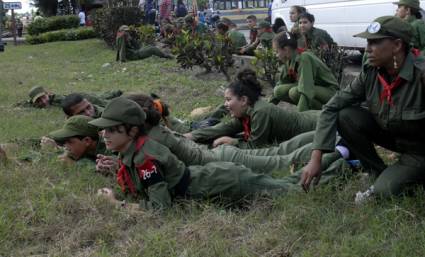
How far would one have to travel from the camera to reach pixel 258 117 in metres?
5.16

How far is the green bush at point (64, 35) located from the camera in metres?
22.9

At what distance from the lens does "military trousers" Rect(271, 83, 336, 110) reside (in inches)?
249

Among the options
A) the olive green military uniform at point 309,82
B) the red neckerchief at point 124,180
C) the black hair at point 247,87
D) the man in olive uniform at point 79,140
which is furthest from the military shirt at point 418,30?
the red neckerchief at point 124,180

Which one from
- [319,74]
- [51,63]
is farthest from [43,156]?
[51,63]

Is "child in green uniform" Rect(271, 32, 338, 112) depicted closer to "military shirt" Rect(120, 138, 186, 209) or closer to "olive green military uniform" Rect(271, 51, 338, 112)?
"olive green military uniform" Rect(271, 51, 338, 112)

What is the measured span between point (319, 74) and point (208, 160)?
248 cm

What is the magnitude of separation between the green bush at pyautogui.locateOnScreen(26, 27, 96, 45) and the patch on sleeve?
19.4m

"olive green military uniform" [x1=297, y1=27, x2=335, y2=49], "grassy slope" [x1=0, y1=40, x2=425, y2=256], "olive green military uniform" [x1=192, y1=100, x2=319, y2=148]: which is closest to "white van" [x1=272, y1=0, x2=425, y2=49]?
"olive green military uniform" [x1=297, y1=27, x2=335, y2=49]

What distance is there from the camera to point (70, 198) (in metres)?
4.02

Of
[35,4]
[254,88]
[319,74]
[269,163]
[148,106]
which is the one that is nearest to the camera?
[148,106]

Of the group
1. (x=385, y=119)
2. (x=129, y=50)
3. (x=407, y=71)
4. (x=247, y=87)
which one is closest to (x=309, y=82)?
(x=247, y=87)

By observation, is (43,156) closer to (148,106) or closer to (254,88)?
(148,106)

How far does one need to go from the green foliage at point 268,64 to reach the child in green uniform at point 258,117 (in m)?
3.22

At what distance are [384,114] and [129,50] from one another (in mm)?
11228
